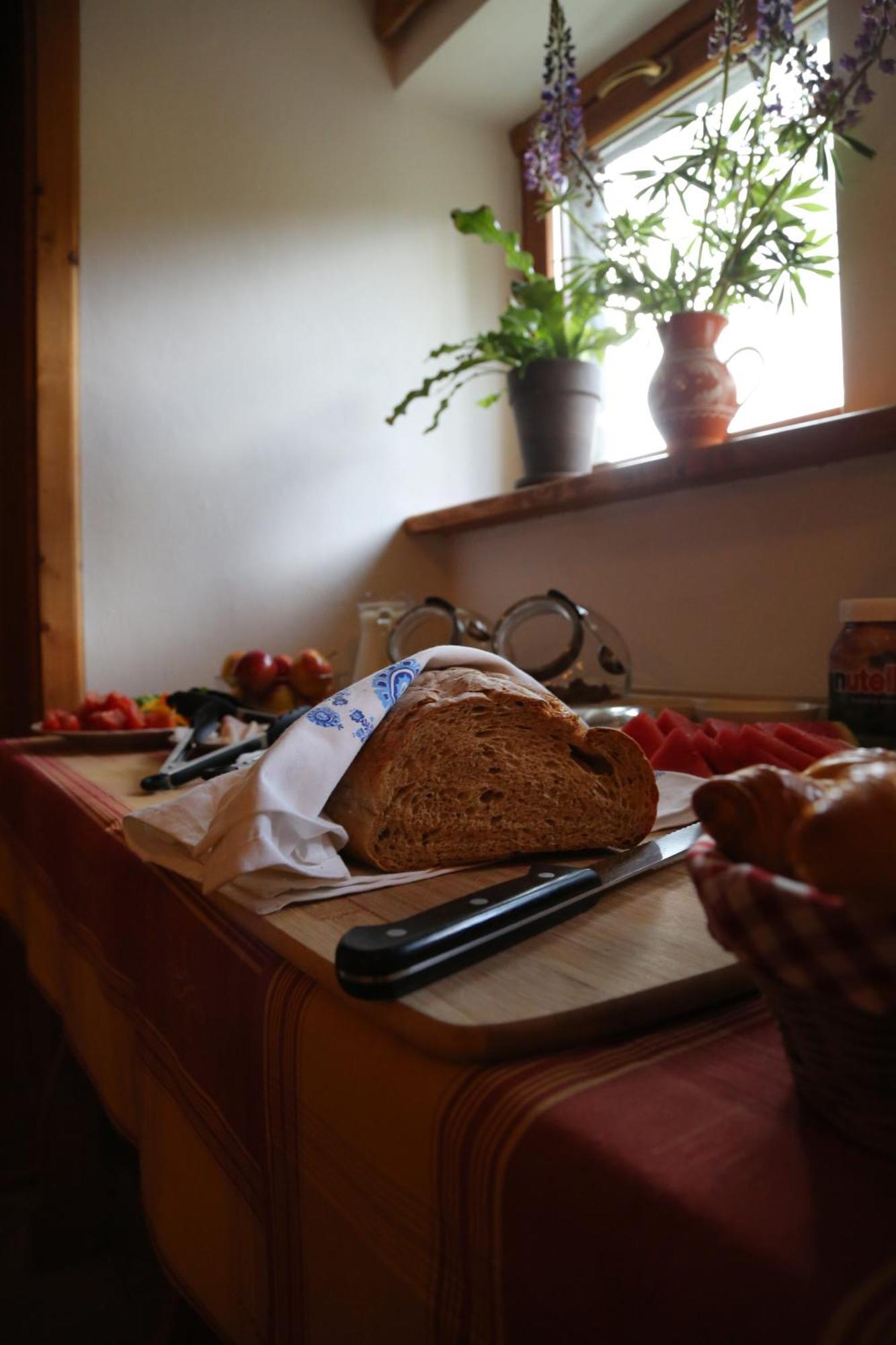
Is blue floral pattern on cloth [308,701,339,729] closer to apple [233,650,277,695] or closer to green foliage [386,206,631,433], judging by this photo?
apple [233,650,277,695]

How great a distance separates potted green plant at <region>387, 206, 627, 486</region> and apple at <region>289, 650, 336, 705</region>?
0.57m

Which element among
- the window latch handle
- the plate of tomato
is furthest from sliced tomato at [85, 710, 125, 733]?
the window latch handle

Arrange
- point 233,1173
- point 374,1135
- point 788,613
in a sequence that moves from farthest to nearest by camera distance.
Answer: point 788,613 < point 233,1173 < point 374,1135

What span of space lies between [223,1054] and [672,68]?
1.94 meters

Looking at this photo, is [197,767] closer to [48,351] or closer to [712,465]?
[712,465]

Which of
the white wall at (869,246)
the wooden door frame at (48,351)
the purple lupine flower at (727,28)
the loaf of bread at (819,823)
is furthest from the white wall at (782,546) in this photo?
the loaf of bread at (819,823)

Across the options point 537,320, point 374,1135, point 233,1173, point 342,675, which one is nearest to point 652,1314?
point 374,1135

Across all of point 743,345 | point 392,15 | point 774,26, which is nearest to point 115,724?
point 743,345

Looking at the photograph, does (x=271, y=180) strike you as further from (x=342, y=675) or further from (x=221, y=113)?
(x=342, y=675)

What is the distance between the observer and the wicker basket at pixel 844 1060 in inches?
9.4

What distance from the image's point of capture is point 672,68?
1.75 meters

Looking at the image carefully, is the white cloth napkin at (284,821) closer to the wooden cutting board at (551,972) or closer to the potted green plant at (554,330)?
the wooden cutting board at (551,972)

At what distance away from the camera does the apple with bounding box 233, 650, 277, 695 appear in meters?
1.54

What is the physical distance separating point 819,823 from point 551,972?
184 mm
